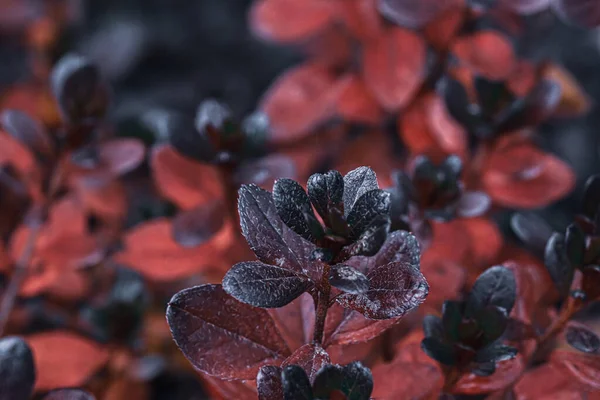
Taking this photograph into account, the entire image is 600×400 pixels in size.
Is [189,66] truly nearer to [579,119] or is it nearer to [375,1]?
[375,1]

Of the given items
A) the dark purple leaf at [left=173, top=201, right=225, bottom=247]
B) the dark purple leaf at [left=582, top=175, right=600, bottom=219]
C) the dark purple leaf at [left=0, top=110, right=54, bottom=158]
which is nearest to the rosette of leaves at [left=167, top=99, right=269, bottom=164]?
the dark purple leaf at [left=173, top=201, right=225, bottom=247]

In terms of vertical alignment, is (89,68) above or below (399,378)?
above

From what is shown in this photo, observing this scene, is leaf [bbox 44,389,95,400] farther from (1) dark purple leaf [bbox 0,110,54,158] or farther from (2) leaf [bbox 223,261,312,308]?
(1) dark purple leaf [bbox 0,110,54,158]

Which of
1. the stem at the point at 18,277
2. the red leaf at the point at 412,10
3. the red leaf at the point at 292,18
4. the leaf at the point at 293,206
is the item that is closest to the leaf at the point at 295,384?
the leaf at the point at 293,206

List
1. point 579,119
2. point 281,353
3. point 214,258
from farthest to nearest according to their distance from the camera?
point 579,119 < point 214,258 < point 281,353

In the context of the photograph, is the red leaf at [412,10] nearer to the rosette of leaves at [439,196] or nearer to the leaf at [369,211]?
the rosette of leaves at [439,196]

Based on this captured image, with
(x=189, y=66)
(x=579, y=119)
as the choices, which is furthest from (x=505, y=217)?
(x=189, y=66)
